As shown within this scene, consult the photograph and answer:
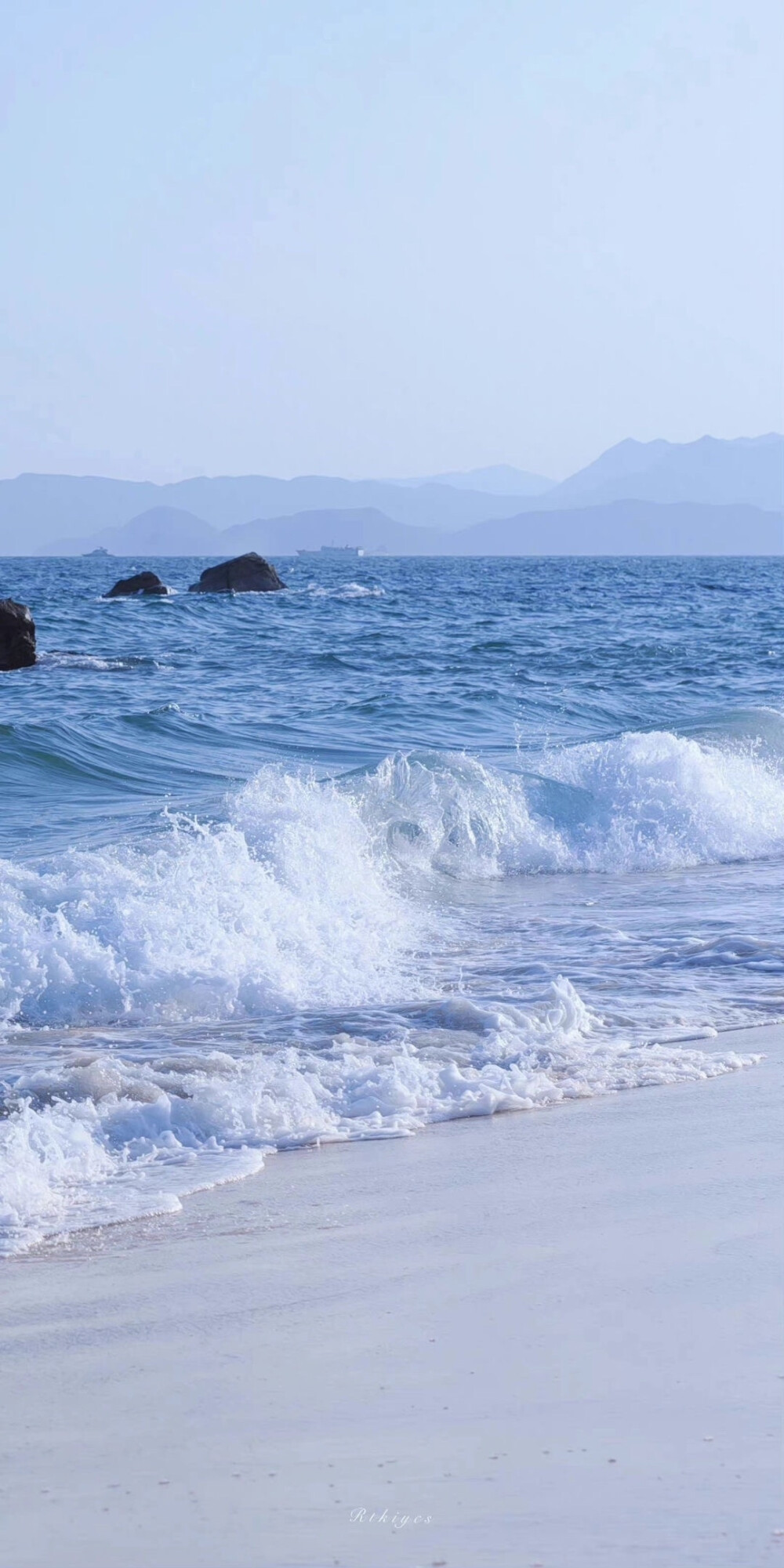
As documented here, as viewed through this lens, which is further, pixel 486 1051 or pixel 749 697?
pixel 749 697

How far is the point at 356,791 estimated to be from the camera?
10055mm

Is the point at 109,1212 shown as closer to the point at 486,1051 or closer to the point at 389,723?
the point at 486,1051

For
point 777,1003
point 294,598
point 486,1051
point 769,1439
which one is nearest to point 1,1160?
point 486,1051

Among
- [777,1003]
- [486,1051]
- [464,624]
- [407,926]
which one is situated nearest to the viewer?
[486,1051]

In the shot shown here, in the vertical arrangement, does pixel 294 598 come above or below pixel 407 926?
above

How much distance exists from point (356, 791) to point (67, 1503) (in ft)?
26.1

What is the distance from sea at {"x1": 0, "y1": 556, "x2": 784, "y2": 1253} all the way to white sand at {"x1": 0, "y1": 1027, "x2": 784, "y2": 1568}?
0.52 metres

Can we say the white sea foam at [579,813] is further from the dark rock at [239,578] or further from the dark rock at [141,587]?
the dark rock at [239,578]

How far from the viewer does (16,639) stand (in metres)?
19.8

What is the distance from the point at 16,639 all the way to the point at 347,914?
13756mm

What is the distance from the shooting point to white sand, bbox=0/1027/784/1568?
2068 mm

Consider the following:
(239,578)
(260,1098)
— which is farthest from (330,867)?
(239,578)

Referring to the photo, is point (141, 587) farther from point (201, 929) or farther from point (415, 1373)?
point (415, 1373)

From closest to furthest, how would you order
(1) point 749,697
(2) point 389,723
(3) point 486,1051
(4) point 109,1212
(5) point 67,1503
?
(5) point 67,1503, (4) point 109,1212, (3) point 486,1051, (2) point 389,723, (1) point 749,697
